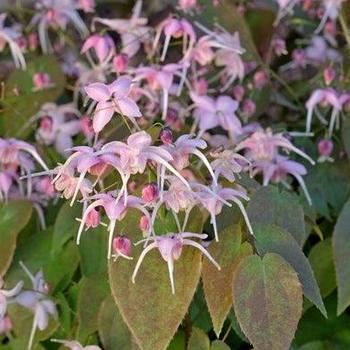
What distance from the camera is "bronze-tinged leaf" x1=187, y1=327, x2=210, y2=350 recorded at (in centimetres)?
91

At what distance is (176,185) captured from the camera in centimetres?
82

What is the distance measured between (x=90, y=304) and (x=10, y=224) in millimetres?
159

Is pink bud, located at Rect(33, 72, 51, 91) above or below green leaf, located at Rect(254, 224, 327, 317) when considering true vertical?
below

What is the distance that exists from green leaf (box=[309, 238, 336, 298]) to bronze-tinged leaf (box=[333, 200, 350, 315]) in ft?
0.28

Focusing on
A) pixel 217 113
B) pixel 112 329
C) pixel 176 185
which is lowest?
pixel 112 329

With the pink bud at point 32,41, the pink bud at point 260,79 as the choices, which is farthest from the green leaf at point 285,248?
the pink bud at point 32,41

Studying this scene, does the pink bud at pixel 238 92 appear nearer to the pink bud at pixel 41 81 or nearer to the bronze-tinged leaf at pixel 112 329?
the pink bud at pixel 41 81

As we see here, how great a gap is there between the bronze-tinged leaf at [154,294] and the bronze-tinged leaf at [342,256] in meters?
0.20

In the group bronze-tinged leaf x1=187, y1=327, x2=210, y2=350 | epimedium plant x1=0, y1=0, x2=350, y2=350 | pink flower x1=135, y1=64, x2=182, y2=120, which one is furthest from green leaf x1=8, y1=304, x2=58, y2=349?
pink flower x1=135, y1=64, x2=182, y2=120

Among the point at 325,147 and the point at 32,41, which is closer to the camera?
the point at 325,147

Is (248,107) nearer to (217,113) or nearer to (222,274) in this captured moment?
(217,113)

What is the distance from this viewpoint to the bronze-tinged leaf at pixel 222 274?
83cm

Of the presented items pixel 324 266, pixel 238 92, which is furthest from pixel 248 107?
pixel 324 266

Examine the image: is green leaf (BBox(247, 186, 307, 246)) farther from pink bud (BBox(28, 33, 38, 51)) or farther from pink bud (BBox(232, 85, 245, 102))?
pink bud (BBox(28, 33, 38, 51))
